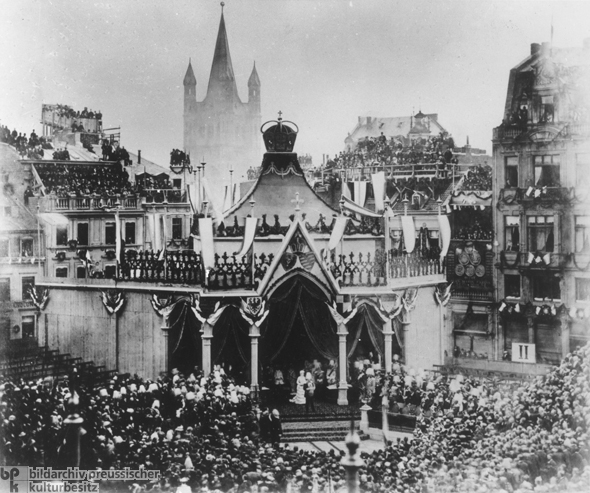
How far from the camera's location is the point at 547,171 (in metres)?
25.2

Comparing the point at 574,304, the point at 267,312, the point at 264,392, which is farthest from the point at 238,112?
the point at 574,304

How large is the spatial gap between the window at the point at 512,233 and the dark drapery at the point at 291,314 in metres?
8.82

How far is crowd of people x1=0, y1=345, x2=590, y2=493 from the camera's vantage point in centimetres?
1481

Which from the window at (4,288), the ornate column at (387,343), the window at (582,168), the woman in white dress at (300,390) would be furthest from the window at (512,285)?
the window at (4,288)

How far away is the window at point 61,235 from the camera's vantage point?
1346 inches

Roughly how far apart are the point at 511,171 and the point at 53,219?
62.3 ft

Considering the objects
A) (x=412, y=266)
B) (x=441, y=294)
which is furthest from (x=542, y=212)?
(x=412, y=266)

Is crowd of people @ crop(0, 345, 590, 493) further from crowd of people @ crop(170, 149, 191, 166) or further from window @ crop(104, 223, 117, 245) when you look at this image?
window @ crop(104, 223, 117, 245)

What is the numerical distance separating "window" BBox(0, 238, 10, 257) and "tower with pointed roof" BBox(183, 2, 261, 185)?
7.25 metres

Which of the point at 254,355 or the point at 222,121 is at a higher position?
the point at 222,121

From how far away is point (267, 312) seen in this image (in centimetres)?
2061

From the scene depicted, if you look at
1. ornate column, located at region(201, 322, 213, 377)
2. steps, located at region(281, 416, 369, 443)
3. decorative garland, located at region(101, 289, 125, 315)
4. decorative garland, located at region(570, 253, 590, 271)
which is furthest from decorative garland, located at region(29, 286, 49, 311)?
decorative garland, located at region(570, 253, 590, 271)

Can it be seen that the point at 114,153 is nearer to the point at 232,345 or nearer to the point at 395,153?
the point at 395,153

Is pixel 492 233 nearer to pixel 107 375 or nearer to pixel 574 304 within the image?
pixel 574 304
